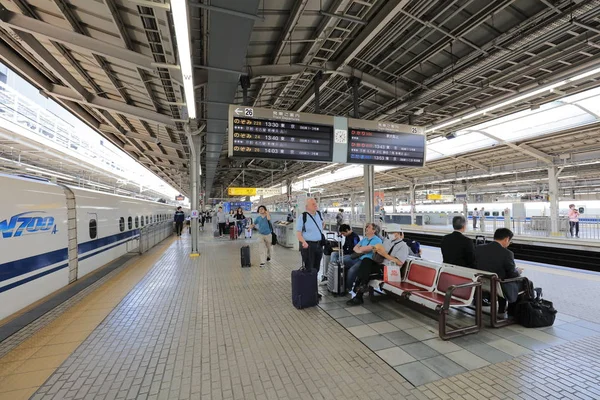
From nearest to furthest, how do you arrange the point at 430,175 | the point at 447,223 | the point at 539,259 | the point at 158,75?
the point at 158,75
the point at 539,259
the point at 447,223
the point at 430,175

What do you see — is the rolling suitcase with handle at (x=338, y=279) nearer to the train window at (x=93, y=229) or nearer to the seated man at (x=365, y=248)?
the seated man at (x=365, y=248)

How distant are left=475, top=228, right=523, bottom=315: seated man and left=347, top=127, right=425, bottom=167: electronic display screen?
125 inches

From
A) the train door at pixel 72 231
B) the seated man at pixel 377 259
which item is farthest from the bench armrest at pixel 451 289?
the train door at pixel 72 231

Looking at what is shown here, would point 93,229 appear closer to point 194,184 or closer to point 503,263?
→ point 194,184

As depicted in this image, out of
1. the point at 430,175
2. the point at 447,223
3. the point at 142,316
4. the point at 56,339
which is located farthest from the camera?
the point at 430,175

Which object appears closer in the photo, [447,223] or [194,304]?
[194,304]

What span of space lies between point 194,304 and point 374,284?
3.20 m

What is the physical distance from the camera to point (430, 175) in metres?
25.6

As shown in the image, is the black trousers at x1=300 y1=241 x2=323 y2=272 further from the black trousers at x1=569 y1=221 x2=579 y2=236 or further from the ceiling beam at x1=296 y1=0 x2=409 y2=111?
the black trousers at x1=569 y1=221 x2=579 y2=236

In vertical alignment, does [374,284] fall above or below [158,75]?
below

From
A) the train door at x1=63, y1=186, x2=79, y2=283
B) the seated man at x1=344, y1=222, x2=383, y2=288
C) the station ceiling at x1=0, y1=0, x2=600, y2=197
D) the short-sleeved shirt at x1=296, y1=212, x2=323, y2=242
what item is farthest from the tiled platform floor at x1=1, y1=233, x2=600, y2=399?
the station ceiling at x1=0, y1=0, x2=600, y2=197

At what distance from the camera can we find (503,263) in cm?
420

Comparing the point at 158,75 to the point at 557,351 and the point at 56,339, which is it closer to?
the point at 56,339

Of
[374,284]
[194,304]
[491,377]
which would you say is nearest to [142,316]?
[194,304]
